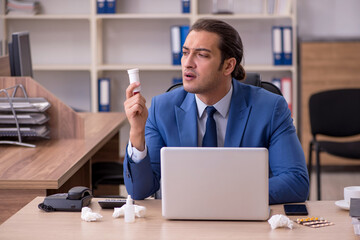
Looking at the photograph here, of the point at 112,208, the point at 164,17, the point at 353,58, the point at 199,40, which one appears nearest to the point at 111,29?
the point at 164,17

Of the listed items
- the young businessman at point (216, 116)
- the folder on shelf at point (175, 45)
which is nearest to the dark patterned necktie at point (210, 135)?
the young businessman at point (216, 116)

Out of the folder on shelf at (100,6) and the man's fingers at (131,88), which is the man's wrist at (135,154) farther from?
the folder on shelf at (100,6)

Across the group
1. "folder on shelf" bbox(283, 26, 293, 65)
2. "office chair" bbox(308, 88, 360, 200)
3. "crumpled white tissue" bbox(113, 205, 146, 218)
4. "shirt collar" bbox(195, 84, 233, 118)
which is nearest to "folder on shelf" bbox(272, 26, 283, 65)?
"folder on shelf" bbox(283, 26, 293, 65)

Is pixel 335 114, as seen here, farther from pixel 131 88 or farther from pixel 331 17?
pixel 131 88

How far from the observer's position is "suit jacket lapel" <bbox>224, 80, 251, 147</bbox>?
85.6 inches

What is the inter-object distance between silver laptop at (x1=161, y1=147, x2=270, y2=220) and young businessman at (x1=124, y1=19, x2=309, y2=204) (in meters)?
0.37

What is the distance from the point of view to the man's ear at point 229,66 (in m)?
2.25

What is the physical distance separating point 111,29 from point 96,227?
401 cm

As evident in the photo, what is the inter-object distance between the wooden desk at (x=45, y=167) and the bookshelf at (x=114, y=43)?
2183 millimetres

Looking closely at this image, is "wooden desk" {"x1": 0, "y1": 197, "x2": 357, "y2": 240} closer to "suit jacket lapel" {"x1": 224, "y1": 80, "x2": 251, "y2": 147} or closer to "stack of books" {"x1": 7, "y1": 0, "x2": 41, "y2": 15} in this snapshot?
"suit jacket lapel" {"x1": 224, "y1": 80, "x2": 251, "y2": 147}

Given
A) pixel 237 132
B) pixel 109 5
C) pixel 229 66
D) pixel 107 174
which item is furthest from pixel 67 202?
pixel 109 5

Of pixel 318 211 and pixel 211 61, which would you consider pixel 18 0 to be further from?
pixel 318 211

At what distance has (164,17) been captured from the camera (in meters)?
5.13

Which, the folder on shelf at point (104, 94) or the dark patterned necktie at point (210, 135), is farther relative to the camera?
the folder on shelf at point (104, 94)
